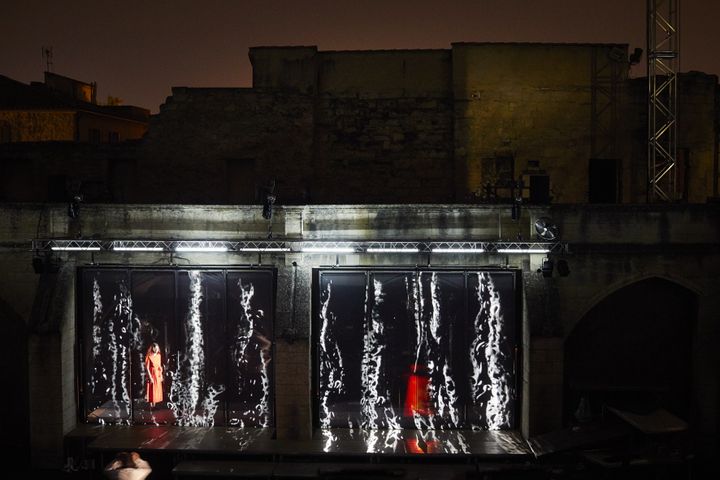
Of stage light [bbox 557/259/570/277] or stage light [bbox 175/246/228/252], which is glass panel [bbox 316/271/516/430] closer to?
stage light [bbox 557/259/570/277]

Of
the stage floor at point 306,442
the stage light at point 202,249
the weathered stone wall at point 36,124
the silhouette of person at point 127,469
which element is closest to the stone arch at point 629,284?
the stage floor at point 306,442

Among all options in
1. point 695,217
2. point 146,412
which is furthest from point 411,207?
point 146,412

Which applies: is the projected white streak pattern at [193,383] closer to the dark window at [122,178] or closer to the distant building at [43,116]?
the dark window at [122,178]

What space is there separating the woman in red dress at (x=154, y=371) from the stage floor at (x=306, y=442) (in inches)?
26.7

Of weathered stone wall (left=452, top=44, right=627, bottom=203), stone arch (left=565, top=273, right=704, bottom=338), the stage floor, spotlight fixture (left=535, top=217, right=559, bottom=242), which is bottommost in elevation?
the stage floor

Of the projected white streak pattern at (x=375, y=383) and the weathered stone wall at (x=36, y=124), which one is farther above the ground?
the weathered stone wall at (x=36, y=124)

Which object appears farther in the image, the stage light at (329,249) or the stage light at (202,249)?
the stage light at (202,249)

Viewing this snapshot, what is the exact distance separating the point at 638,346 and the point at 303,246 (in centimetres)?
729

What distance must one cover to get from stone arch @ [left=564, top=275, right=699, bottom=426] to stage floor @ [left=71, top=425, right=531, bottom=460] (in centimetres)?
208

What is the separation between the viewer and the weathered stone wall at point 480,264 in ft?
40.8

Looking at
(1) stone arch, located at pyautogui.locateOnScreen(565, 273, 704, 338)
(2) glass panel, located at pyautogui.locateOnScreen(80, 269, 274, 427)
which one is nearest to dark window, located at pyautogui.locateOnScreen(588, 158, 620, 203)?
(1) stone arch, located at pyautogui.locateOnScreen(565, 273, 704, 338)

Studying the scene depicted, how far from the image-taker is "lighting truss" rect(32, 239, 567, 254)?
40.2 feet

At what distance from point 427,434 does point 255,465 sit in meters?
3.50

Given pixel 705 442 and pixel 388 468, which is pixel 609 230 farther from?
pixel 388 468
